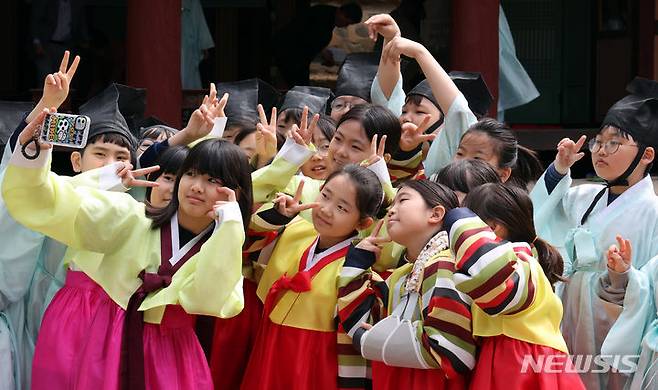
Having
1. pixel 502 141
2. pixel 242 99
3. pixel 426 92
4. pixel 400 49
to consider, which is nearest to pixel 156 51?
pixel 242 99

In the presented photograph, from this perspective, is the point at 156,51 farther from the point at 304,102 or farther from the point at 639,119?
the point at 639,119

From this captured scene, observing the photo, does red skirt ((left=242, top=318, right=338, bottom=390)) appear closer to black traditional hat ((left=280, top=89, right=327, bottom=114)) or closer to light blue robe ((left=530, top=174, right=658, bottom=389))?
light blue robe ((left=530, top=174, right=658, bottom=389))

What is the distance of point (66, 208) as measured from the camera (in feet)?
13.5

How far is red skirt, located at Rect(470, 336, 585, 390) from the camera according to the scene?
402 cm

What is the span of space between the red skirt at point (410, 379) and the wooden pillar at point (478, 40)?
5.33 m

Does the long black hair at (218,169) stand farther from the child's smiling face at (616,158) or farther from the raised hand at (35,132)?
the child's smiling face at (616,158)

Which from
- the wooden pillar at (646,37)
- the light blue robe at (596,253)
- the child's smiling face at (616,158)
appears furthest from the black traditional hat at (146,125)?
the wooden pillar at (646,37)

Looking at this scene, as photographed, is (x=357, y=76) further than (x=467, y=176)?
Yes

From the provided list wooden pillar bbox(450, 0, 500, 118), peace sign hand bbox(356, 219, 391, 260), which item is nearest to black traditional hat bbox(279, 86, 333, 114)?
peace sign hand bbox(356, 219, 391, 260)

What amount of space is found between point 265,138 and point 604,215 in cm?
150

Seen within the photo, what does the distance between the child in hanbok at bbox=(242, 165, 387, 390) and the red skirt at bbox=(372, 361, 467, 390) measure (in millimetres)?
175

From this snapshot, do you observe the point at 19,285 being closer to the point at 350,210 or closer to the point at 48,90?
the point at 48,90

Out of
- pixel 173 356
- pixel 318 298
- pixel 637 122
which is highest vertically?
pixel 637 122

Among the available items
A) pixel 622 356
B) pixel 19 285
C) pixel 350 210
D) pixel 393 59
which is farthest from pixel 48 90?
pixel 622 356
